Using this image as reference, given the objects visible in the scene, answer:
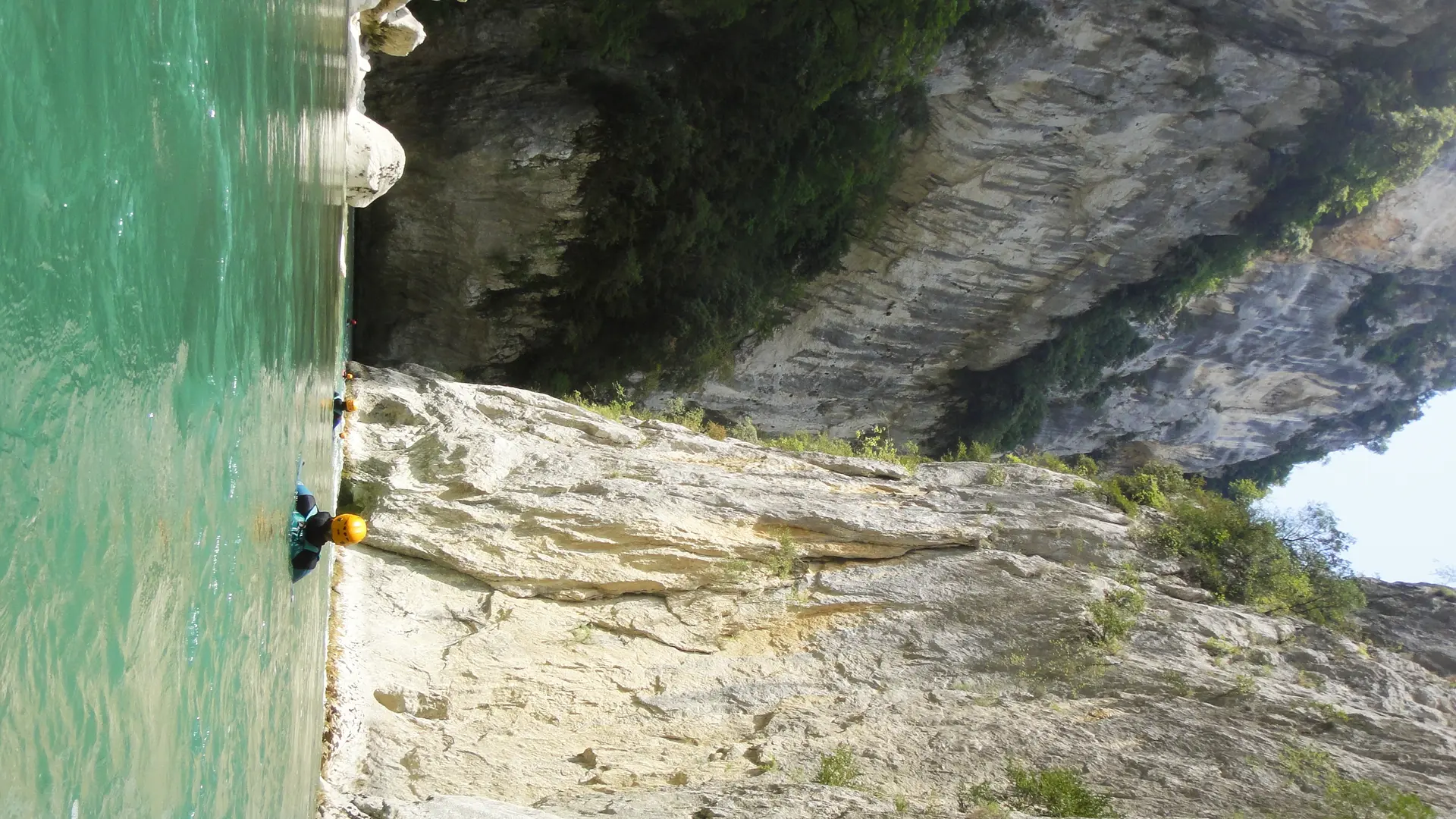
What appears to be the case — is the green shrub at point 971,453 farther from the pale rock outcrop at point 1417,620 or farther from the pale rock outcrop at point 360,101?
the pale rock outcrop at point 360,101

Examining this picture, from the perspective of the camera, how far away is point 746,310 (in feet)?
59.4

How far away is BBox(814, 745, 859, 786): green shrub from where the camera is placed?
25.7 ft

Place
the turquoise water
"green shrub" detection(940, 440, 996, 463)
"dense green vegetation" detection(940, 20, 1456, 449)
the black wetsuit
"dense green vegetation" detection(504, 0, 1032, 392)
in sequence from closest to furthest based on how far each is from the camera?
the turquoise water, the black wetsuit, "dense green vegetation" detection(504, 0, 1032, 392), "dense green vegetation" detection(940, 20, 1456, 449), "green shrub" detection(940, 440, 996, 463)

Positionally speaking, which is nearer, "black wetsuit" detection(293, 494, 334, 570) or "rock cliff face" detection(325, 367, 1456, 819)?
"black wetsuit" detection(293, 494, 334, 570)

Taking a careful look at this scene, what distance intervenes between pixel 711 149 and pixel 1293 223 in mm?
11900

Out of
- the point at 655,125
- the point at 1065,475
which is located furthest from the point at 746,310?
the point at 1065,475

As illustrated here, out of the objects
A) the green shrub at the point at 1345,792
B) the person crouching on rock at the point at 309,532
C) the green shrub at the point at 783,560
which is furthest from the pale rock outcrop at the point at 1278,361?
the person crouching on rock at the point at 309,532

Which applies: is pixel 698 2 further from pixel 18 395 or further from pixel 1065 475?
pixel 18 395

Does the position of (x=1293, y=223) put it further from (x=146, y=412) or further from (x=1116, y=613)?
(x=146, y=412)

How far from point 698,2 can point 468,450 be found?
7705mm

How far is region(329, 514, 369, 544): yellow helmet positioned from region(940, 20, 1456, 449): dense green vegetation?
18.0 meters

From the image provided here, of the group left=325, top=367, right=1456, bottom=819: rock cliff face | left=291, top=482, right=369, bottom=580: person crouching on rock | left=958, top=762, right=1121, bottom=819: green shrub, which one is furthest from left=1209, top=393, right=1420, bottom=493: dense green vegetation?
left=291, top=482, right=369, bottom=580: person crouching on rock

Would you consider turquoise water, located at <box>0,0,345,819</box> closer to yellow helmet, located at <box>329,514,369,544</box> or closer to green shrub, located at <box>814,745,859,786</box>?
yellow helmet, located at <box>329,514,369,544</box>

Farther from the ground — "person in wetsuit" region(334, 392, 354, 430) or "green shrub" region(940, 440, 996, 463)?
"person in wetsuit" region(334, 392, 354, 430)
